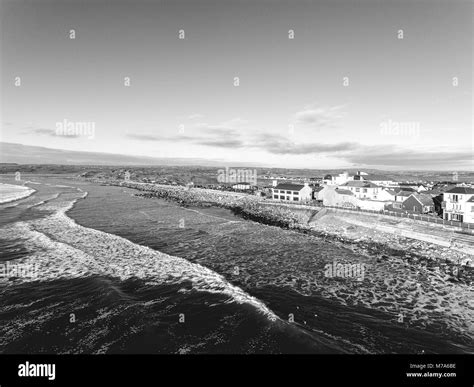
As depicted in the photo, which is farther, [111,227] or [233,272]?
[111,227]

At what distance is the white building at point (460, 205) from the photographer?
→ 34719 millimetres

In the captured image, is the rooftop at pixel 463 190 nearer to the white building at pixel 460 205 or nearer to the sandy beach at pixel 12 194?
the white building at pixel 460 205

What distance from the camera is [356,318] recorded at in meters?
13.9

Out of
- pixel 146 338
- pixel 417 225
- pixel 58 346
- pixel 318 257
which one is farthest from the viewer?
pixel 417 225

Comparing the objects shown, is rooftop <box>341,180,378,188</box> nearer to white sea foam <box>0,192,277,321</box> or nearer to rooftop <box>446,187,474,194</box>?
rooftop <box>446,187,474,194</box>

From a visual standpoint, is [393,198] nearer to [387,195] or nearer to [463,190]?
[387,195]

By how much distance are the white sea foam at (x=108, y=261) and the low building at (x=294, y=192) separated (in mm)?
41295

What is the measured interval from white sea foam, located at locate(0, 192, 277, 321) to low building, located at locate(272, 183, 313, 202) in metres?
41.3

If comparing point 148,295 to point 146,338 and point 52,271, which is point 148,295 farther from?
point 52,271

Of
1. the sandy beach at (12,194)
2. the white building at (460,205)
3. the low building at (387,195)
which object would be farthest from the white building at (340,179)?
the sandy beach at (12,194)

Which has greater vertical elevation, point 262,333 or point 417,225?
point 417,225

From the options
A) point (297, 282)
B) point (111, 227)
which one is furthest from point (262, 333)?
point (111, 227)

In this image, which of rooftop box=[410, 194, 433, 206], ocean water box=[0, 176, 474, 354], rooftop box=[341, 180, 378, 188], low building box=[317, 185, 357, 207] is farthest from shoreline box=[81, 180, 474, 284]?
rooftop box=[341, 180, 378, 188]
